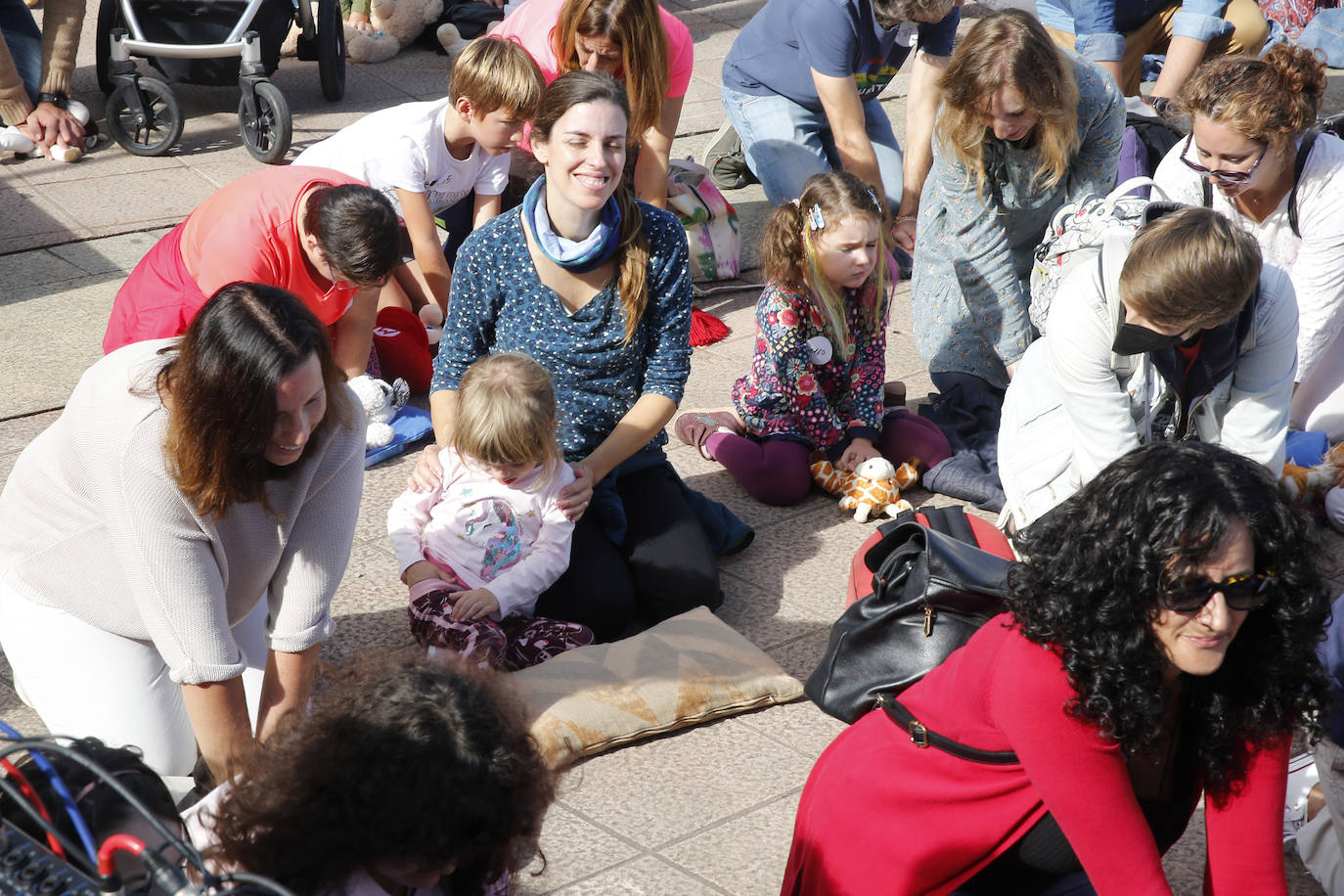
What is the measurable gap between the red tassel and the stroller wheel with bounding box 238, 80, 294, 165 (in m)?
2.20

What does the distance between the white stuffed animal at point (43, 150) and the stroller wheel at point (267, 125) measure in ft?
2.48

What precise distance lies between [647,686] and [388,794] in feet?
4.75

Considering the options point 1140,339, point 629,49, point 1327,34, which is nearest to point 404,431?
point 629,49

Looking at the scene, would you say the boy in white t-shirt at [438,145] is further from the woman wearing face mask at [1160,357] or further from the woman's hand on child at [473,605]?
the woman wearing face mask at [1160,357]

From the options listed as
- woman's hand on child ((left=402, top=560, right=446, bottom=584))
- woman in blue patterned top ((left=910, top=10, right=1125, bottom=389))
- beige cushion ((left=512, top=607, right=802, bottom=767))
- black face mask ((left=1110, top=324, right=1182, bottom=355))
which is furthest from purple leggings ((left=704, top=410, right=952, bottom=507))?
woman's hand on child ((left=402, top=560, right=446, bottom=584))

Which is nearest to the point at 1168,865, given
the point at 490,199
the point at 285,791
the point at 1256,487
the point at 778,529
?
the point at 1256,487

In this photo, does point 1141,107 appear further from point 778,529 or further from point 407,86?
Answer: point 407,86

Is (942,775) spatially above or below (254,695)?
above

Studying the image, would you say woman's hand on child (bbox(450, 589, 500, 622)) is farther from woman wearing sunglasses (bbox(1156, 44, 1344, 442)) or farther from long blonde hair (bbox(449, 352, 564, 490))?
woman wearing sunglasses (bbox(1156, 44, 1344, 442))

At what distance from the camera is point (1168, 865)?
263 cm

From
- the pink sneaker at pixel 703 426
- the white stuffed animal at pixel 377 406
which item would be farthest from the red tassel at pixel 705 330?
the white stuffed animal at pixel 377 406

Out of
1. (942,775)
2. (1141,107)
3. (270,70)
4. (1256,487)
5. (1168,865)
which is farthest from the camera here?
(270,70)

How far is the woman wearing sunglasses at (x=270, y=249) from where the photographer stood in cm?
339

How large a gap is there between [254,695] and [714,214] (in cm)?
323
